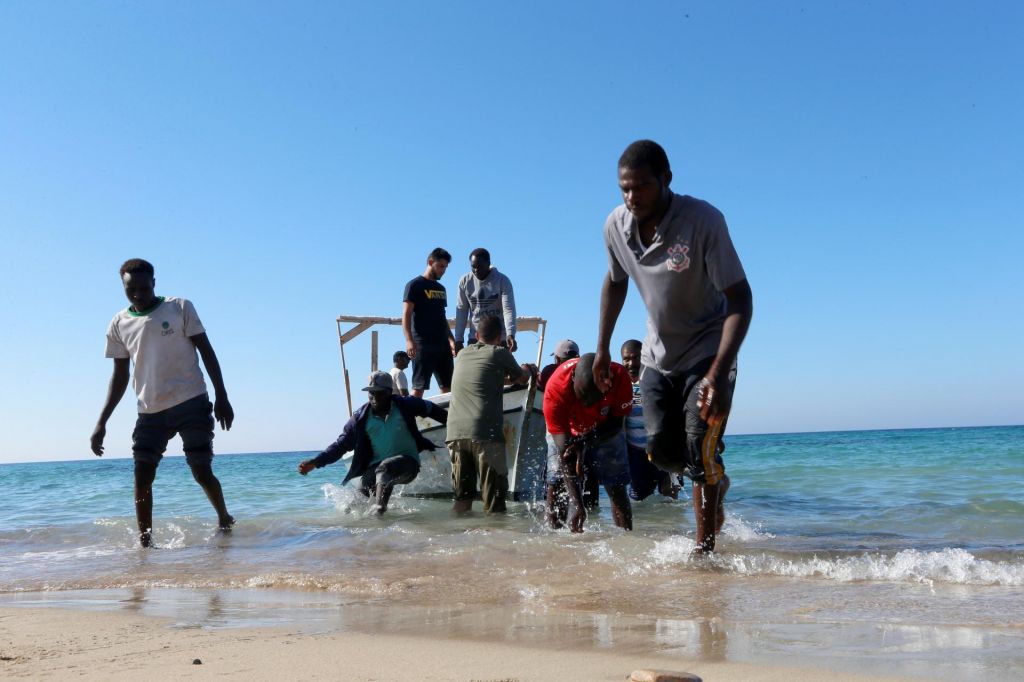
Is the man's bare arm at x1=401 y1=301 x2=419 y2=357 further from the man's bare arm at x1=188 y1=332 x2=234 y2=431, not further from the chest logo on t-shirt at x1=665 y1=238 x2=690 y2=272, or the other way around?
the chest logo on t-shirt at x1=665 y1=238 x2=690 y2=272

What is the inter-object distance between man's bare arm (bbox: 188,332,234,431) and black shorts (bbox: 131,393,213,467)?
0.41 ft

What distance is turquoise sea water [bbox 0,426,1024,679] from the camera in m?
2.83

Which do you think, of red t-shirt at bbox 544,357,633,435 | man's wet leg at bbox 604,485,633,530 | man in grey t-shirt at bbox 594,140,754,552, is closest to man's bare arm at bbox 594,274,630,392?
man in grey t-shirt at bbox 594,140,754,552

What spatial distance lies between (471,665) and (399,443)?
519 cm

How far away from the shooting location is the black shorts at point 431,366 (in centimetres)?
840

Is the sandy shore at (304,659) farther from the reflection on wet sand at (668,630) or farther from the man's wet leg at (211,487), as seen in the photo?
the man's wet leg at (211,487)

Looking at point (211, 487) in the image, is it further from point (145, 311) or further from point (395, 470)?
point (395, 470)

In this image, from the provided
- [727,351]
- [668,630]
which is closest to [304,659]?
[668,630]

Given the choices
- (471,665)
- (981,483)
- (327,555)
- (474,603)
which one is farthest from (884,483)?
(471,665)

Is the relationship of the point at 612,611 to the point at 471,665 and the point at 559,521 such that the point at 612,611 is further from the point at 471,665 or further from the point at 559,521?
the point at 559,521

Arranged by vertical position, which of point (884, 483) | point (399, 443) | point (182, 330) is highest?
point (182, 330)

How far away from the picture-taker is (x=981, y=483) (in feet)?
37.1

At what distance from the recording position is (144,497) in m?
5.83

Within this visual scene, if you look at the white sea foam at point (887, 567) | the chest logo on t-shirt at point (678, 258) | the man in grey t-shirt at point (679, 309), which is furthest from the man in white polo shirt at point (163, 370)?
the chest logo on t-shirt at point (678, 258)
